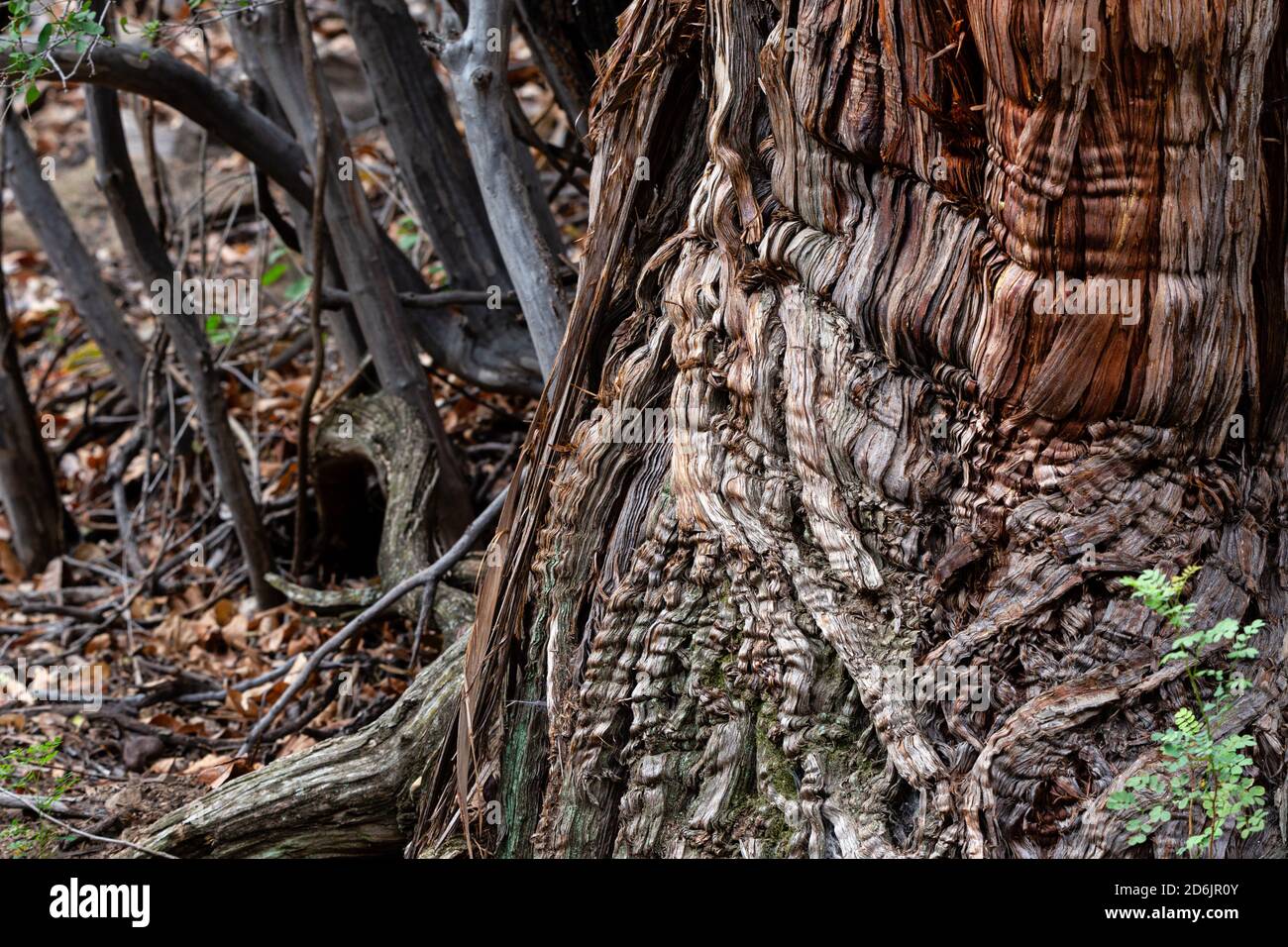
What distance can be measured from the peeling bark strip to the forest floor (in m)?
1.28

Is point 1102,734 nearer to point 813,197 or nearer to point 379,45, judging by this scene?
point 813,197

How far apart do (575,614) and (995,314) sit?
3.98ft

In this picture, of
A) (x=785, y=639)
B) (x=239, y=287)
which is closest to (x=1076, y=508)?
(x=785, y=639)

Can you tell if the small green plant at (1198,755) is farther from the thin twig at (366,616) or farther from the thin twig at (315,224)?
the thin twig at (315,224)

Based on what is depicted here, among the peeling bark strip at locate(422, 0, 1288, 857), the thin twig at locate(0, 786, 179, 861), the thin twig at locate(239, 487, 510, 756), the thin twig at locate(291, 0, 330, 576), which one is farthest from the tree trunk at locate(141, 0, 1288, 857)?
the thin twig at locate(291, 0, 330, 576)

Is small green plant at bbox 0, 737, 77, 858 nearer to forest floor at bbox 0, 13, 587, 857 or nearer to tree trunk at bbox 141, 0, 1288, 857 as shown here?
forest floor at bbox 0, 13, 587, 857

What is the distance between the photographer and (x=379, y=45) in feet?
13.3

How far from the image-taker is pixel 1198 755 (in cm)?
197

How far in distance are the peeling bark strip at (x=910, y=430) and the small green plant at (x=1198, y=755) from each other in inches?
2.0

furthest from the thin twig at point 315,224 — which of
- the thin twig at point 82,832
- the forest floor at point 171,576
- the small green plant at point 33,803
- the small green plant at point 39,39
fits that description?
the thin twig at point 82,832

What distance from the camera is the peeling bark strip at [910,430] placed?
196cm

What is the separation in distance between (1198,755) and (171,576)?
419 cm

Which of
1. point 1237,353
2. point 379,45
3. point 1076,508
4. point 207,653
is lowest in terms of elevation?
point 207,653
